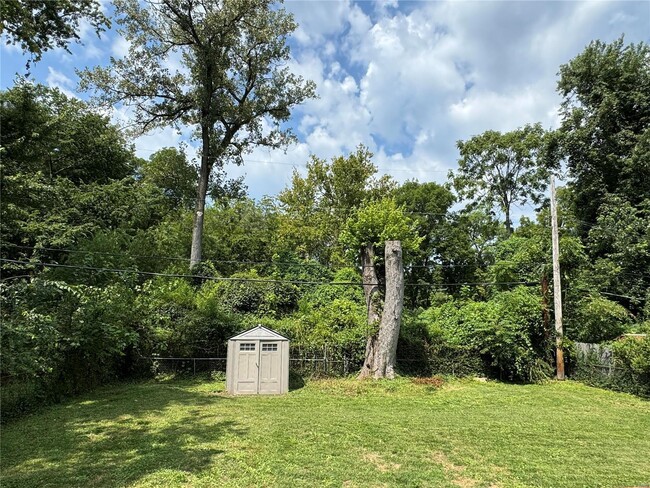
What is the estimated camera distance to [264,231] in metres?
24.6

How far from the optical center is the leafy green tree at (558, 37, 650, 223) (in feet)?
55.2

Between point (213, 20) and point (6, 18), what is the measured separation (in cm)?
1070

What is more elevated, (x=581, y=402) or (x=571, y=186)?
(x=571, y=186)

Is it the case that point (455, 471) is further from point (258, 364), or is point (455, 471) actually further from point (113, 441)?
point (258, 364)

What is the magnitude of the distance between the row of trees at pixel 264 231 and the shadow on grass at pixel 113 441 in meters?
1.10

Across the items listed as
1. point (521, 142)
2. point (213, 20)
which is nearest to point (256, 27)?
point (213, 20)

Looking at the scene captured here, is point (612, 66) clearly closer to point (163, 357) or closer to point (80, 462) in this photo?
point (163, 357)

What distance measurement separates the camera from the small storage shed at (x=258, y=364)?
399 inches

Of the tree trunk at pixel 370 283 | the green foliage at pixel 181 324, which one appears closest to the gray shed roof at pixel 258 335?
the green foliage at pixel 181 324

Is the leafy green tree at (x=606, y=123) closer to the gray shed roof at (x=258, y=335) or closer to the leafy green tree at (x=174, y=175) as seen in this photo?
the gray shed roof at (x=258, y=335)

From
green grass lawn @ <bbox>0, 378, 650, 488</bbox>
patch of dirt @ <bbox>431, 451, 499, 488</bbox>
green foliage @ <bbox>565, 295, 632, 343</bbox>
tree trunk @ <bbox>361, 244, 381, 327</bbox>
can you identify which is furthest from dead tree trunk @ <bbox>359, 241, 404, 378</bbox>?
green foliage @ <bbox>565, 295, 632, 343</bbox>

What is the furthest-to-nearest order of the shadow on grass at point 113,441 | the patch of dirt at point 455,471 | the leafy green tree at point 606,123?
1. the leafy green tree at point 606,123
2. the shadow on grass at point 113,441
3. the patch of dirt at point 455,471

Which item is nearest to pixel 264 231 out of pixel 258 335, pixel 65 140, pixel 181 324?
pixel 65 140

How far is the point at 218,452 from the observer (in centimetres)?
533
